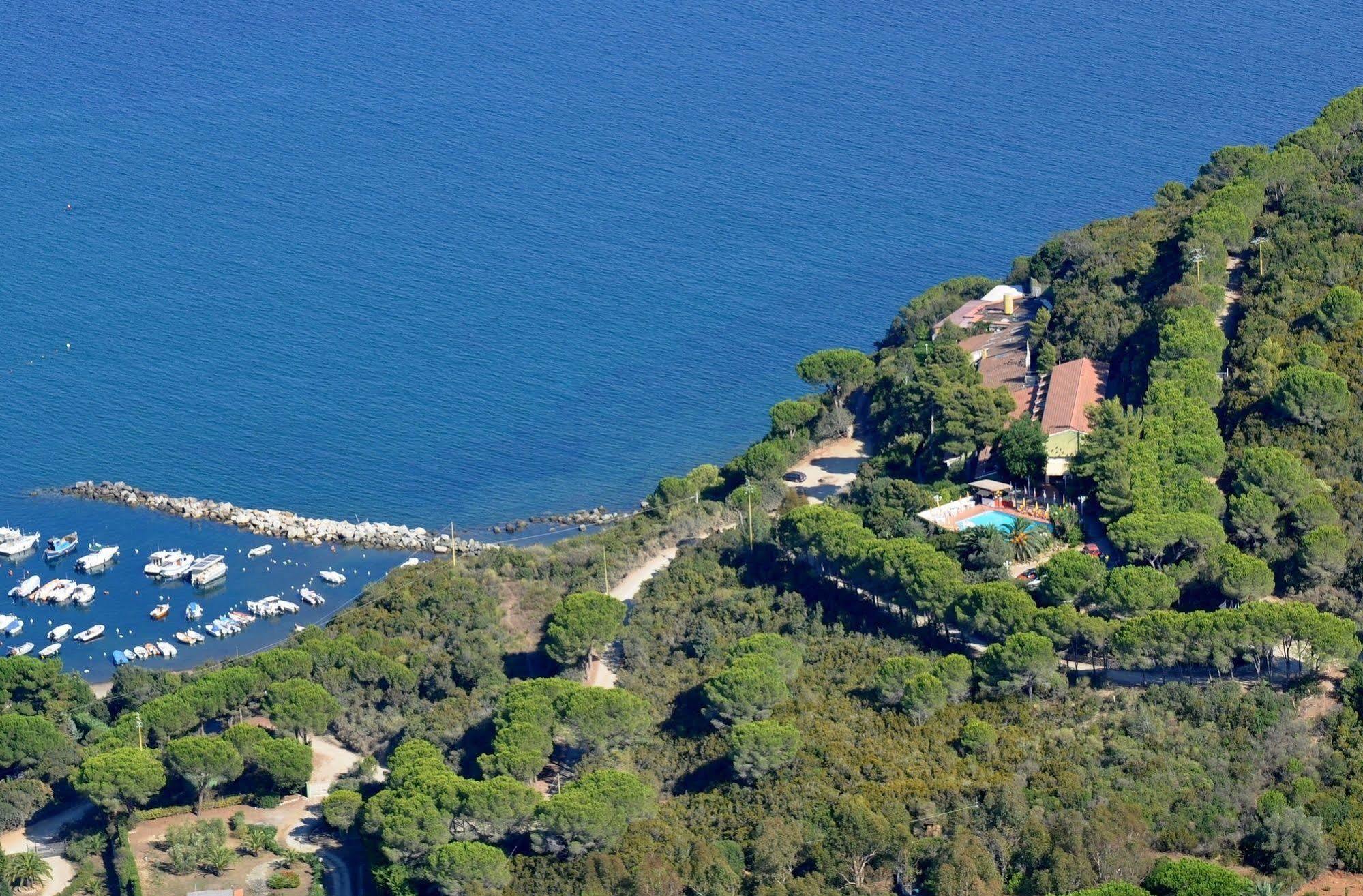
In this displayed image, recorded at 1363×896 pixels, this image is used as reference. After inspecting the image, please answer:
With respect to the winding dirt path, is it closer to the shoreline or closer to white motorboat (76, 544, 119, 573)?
the shoreline

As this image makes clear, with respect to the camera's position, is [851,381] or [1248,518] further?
[851,381]

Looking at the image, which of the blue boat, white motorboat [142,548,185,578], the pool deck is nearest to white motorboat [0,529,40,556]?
the blue boat

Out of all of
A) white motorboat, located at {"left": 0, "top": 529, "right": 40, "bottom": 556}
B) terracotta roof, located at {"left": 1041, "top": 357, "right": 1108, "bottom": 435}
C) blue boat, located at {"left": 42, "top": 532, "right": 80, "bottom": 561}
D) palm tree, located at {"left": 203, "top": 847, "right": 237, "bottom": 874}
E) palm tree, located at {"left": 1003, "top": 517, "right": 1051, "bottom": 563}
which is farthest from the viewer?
white motorboat, located at {"left": 0, "top": 529, "right": 40, "bottom": 556}

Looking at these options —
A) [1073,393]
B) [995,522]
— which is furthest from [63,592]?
[1073,393]

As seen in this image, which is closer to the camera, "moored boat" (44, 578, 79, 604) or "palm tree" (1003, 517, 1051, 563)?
"palm tree" (1003, 517, 1051, 563)

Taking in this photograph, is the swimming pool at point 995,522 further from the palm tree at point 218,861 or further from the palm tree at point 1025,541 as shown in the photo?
the palm tree at point 218,861

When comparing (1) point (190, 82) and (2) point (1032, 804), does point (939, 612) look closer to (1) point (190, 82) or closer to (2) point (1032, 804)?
(2) point (1032, 804)

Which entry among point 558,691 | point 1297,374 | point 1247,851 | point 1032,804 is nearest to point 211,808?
point 558,691
